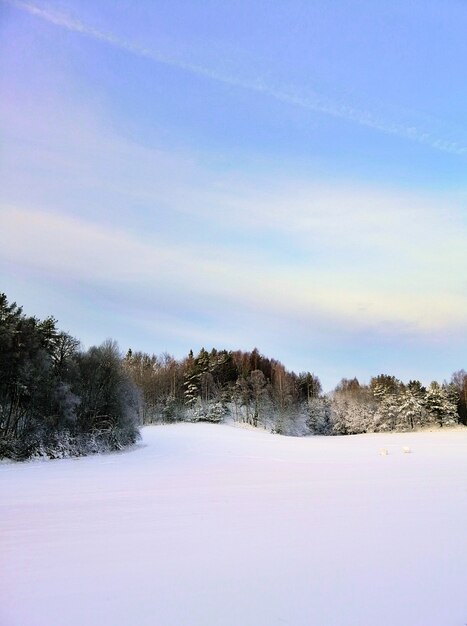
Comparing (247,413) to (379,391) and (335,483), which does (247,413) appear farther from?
(335,483)

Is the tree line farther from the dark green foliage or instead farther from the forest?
the dark green foliage

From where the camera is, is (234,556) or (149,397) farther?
(149,397)

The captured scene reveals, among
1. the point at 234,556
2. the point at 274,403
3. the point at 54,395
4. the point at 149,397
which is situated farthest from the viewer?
the point at 274,403

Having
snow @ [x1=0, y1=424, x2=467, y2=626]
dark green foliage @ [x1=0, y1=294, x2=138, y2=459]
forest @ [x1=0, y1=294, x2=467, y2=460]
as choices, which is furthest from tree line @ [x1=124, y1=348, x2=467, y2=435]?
snow @ [x1=0, y1=424, x2=467, y2=626]

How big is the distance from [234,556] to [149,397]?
49410 millimetres

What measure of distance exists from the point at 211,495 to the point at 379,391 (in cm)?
6108

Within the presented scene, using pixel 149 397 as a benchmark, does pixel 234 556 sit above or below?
below

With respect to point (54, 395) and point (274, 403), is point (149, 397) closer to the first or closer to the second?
point (274, 403)

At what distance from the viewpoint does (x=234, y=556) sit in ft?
16.0

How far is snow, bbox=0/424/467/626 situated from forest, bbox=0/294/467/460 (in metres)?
8.94

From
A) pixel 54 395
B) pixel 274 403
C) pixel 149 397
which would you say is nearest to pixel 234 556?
pixel 54 395

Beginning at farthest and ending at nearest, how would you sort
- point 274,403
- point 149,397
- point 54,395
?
point 274,403, point 149,397, point 54,395

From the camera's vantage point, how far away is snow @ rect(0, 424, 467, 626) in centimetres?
350

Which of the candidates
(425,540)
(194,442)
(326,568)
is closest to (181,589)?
(326,568)
